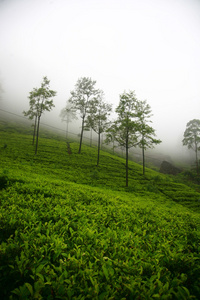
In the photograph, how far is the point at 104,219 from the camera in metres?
4.69

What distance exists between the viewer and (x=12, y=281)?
2.07 metres

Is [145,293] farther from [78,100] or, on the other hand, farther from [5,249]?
[78,100]

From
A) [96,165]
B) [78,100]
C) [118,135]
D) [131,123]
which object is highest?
[78,100]

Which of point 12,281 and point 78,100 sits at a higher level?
point 78,100

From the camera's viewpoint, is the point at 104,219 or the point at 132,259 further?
the point at 104,219

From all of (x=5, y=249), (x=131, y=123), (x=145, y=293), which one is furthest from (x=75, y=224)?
(x=131, y=123)

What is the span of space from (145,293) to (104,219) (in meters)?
2.85

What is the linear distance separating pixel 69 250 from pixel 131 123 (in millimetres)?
15955

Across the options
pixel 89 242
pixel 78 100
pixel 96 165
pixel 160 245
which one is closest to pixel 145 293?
pixel 89 242

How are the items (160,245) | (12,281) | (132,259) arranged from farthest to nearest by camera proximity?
(160,245) → (132,259) → (12,281)

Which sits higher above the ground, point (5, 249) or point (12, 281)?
point (5, 249)

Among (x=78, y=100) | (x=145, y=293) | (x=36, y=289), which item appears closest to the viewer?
(x=36, y=289)

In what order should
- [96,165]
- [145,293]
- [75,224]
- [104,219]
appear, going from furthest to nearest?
[96,165]
[104,219]
[75,224]
[145,293]

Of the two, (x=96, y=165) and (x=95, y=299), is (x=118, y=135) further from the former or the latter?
(x=95, y=299)
